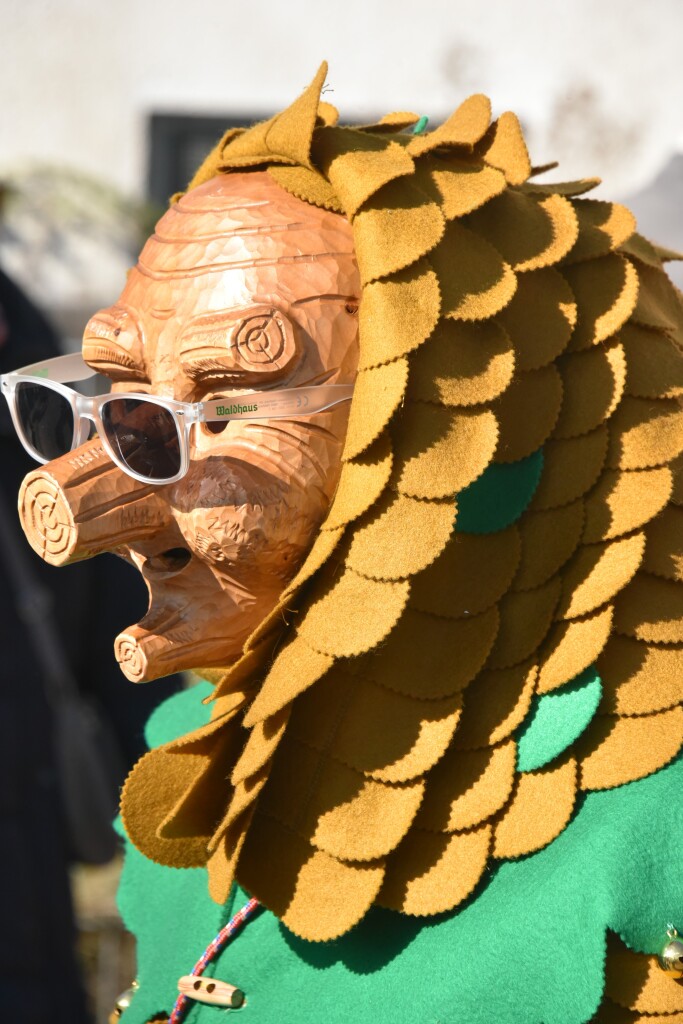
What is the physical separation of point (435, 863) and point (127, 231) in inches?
158

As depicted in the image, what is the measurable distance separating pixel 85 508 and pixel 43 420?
0.56ft

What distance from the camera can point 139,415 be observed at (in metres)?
1.10

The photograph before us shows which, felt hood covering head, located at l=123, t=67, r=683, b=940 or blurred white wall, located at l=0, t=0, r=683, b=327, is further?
blurred white wall, located at l=0, t=0, r=683, b=327

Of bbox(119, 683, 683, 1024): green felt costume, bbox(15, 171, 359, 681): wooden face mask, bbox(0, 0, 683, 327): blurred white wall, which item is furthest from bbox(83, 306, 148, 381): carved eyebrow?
bbox(0, 0, 683, 327): blurred white wall

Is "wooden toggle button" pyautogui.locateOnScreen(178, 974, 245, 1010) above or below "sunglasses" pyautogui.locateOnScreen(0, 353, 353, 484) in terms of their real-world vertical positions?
below

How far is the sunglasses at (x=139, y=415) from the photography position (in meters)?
1.07

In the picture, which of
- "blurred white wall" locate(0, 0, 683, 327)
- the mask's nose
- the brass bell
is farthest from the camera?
"blurred white wall" locate(0, 0, 683, 327)

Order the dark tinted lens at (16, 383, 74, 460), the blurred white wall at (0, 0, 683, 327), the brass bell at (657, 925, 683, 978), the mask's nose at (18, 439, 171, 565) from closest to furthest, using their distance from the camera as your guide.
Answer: the brass bell at (657, 925, 683, 978) → the mask's nose at (18, 439, 171, 565) → the dark tinted lens at (16, 383, 74, 460) → the blurred white wall at (0, 0, 683, 327)

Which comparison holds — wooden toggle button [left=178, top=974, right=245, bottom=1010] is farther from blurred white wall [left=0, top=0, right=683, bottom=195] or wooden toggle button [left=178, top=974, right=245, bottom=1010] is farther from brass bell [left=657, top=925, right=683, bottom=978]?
blurred white wall [left=0, top=0, right=683, bottom=195]

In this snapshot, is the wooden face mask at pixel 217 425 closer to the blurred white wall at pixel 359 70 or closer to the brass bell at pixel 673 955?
the brass bell at pixel 673 955

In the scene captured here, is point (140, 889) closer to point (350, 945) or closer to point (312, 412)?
point (350, 945)

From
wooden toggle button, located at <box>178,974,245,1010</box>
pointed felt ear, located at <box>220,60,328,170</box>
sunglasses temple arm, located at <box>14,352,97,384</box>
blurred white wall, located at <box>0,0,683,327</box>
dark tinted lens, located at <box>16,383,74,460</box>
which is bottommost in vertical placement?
wooden toggle button, located at <box>178,974,245,1010</box>

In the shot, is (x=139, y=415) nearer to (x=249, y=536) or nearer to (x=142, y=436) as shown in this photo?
(x=142, y=436)

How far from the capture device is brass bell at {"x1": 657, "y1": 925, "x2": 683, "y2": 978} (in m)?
0.97
